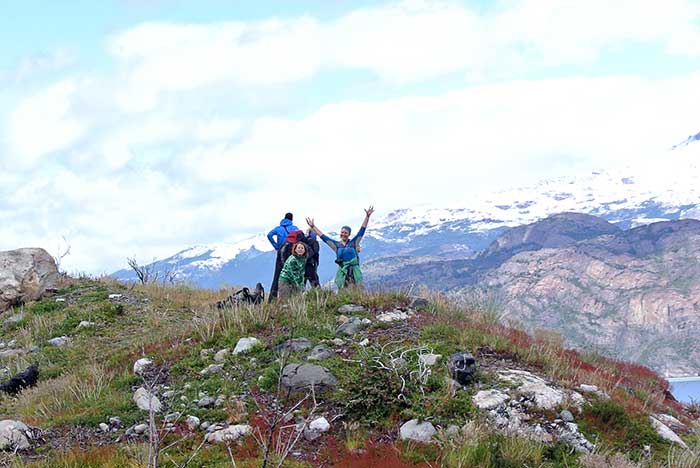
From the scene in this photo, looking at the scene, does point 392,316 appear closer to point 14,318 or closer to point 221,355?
point 221,355

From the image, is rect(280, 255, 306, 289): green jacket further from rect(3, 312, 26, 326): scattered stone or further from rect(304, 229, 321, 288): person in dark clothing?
rect(3, 312, 26, 326): scattered stone

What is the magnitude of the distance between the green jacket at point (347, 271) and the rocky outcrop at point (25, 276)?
8.99 meters

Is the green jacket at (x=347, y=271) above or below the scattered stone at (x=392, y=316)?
above

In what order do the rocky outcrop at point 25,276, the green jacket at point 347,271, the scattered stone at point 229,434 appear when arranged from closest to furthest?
the scattered stone at point 229,434
the green jacket at point 347,271
the rocky outcrop at point 25,276

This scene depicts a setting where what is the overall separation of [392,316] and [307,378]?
11.4 ft

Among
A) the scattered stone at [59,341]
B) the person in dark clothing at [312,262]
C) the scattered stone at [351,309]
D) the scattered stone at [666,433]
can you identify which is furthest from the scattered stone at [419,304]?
the scattered stone at [59,341]

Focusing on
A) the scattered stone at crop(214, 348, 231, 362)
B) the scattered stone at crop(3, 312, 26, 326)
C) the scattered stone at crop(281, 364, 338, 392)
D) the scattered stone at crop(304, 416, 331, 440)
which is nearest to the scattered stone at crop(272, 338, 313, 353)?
the scattered stone at crop(214, 348, 231, 362)

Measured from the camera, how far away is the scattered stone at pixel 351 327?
1216cm

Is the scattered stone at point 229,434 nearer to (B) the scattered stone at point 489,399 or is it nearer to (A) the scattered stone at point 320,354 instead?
(A) the scattered stone at point 320,354

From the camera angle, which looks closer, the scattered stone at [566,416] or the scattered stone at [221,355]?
the scattered stone at [566,416]

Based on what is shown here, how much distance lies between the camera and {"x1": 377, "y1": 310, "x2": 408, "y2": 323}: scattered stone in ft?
42.1

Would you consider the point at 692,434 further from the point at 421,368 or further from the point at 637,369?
the point at 637,369

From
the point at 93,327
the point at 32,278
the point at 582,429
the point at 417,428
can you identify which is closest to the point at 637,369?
the point at 582,429

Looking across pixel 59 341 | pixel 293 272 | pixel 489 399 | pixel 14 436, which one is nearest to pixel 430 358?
pixel 489 399
